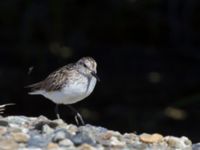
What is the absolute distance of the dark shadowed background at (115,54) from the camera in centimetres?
1647

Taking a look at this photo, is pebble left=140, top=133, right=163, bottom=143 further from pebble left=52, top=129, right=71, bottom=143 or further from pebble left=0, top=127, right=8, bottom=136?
pebble left=0, top=127, right=8, bottom=136

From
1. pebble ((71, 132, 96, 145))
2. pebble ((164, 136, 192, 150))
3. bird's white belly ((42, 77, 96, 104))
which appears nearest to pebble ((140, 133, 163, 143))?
pebble ((164, 136, 192, 150))

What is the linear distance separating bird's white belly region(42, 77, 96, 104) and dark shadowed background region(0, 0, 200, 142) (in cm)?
442

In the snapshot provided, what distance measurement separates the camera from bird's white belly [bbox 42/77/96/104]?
11.3 m

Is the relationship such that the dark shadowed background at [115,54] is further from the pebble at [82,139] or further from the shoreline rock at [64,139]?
the pebble at [82,139]

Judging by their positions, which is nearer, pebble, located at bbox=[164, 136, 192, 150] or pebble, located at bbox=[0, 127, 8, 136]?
pebble, located at bbox=[0, 127, 8, 136]

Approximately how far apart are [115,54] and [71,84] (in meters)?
7.40

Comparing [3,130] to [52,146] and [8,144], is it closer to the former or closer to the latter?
[8,144]

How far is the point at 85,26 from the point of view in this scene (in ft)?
62.5

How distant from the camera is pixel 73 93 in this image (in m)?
11.3

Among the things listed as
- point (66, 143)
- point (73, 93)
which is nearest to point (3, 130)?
point (66, 143)

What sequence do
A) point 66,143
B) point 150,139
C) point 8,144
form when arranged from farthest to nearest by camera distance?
point 150,139, point 66,143, point 8,144

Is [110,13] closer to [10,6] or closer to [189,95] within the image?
[10,6]

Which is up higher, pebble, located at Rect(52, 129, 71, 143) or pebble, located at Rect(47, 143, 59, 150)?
pebble, located at Rect(52, 129, 71, 143)
